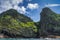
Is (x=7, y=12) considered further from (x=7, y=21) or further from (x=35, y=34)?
(x=35, y=34)

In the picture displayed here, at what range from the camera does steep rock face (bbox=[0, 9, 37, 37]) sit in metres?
20.5

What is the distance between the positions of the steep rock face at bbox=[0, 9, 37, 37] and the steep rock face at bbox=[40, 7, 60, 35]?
1699 millimetres

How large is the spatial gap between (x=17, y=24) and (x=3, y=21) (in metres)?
2.73

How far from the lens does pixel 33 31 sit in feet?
67.8

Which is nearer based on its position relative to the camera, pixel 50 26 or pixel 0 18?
pixel 50 26

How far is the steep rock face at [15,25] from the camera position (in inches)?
807

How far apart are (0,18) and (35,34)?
736 centimetres

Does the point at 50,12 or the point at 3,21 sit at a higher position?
the point at 50,12

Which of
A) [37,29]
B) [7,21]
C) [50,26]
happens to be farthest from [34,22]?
[7,21]

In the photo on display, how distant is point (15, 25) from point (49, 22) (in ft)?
20.0

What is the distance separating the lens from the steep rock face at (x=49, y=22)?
20.5 m

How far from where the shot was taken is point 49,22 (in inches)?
846

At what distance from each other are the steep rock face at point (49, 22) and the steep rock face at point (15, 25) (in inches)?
66.9

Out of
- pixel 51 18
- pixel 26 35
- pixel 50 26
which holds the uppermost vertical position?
pixel 51 18
